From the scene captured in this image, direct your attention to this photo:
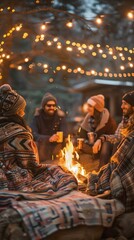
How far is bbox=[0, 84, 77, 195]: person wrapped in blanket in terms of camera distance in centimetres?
498

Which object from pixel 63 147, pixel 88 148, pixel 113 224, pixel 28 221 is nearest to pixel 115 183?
pixel 113 224

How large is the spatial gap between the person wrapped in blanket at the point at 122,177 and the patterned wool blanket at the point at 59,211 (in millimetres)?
170

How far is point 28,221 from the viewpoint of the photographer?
4.19m

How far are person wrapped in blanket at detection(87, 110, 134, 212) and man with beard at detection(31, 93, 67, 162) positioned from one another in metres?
3.38

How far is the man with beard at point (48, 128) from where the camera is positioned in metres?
9.03

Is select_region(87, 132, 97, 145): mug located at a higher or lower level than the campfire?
higher

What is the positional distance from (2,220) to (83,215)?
0.81 meters

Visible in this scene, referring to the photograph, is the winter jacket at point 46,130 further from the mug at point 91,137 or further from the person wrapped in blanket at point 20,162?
the person wrapped in blanket at point 20,162

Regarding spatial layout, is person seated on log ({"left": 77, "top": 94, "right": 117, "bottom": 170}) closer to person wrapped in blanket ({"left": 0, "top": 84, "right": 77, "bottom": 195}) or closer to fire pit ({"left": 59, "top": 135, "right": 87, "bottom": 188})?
fire pit ({"left": 59, "top": 135, "right": 87, "bottom": 188})

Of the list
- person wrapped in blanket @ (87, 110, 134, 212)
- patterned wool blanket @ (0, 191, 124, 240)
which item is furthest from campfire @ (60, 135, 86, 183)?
patterned wool blanket @ (0, 191, 124, 240)

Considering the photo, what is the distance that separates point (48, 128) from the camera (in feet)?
30.9

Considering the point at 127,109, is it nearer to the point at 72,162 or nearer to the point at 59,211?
the point at 72,162

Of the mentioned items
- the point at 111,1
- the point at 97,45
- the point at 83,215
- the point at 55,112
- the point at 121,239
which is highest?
the point at 111,1

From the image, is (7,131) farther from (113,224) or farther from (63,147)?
(63,147)
